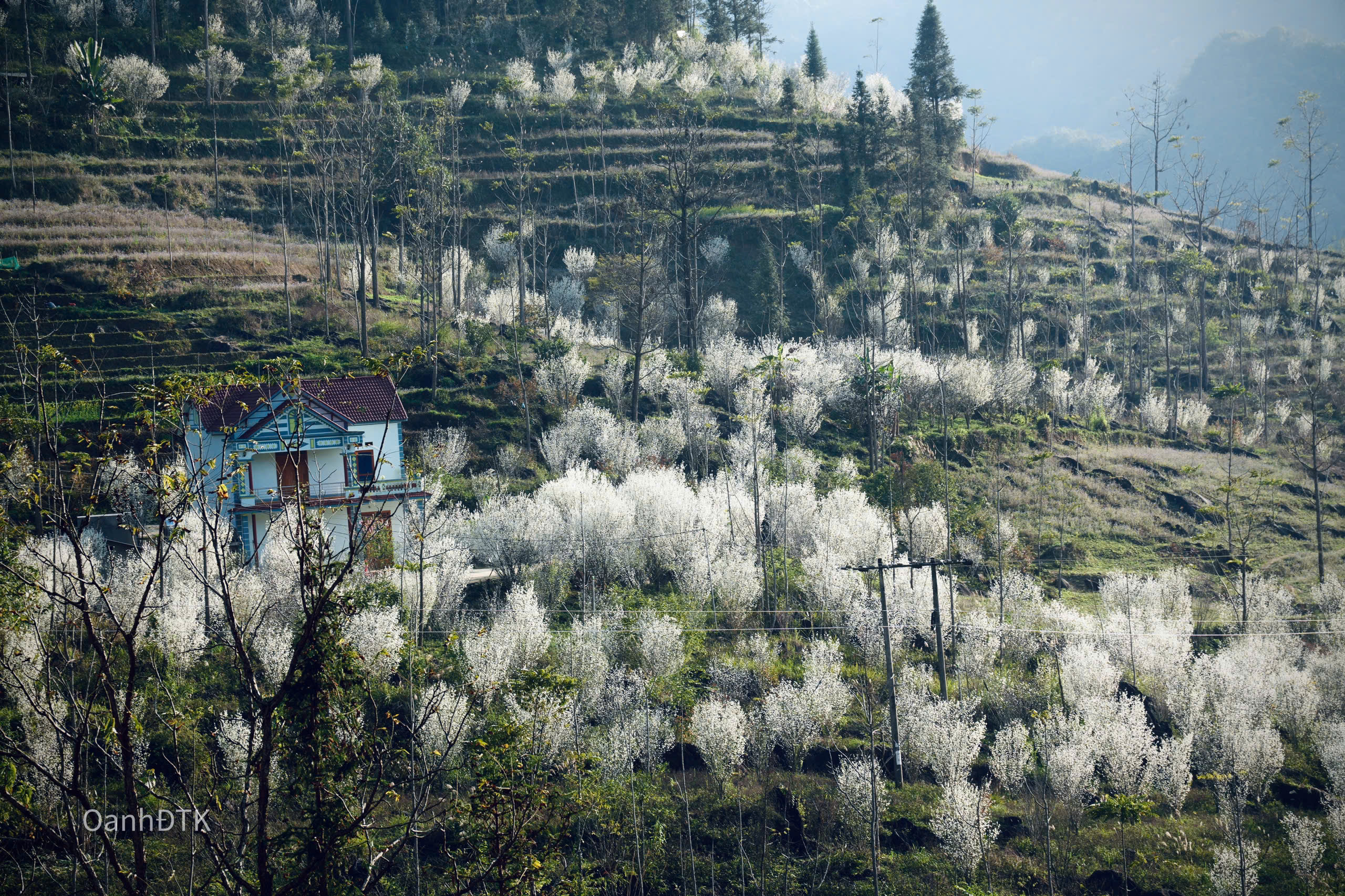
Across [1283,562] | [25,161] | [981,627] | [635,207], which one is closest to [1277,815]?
[981,627]

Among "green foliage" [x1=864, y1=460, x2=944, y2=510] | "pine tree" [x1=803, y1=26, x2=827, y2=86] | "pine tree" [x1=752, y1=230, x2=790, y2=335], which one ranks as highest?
"pine tree" [x1=803, y1=26, x2=827, y2=86]

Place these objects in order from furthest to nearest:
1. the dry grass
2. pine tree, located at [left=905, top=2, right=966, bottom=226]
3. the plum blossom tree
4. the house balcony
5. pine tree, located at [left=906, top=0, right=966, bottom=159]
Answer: pine tree, located at [left=906, top=0, right=966, bottom=159] < pine tree, located at [left=905, top=2, right=966, bottom=226] < the dry grass < the house balcony < the plum blossom tree

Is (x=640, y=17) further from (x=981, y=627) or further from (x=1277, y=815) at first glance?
(x=1277, y=815)

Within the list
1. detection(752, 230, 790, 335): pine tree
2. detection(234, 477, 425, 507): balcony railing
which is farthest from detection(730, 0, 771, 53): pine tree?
detection(234, 477, 425, 507): balcony railing

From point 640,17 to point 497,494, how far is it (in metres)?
66.0

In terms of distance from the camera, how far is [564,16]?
8419cm

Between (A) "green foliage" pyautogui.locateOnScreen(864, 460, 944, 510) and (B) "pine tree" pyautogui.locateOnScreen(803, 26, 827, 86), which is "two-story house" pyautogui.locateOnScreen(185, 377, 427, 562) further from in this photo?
(B) "pine tree" pyautogui.locateOnScreen(803, 26, 827, 86)

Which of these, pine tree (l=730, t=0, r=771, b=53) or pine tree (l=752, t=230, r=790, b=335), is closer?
pine tree (l=752, t=230, r=790, b=335)

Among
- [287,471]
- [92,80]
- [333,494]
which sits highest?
[92,80]

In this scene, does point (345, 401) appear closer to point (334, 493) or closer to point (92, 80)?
point (334, 493)

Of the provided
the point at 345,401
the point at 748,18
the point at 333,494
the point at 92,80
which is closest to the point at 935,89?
the point at 748,18

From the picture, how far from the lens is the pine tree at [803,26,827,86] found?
82.6 m

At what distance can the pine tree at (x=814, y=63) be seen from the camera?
82.6 m

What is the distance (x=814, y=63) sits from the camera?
82.7 metres
